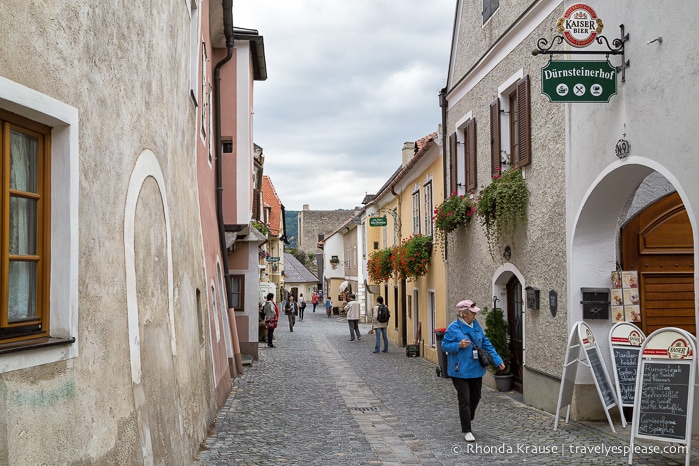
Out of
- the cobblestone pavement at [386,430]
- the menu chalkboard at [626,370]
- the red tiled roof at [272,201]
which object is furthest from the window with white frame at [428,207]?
the red tiled roof at [272,201]

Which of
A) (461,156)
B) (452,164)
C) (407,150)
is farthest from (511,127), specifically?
(407,150)

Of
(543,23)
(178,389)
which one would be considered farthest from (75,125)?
(543,23)

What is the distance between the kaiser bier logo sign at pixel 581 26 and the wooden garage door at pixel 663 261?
8.75ft

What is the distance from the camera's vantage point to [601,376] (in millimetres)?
8945

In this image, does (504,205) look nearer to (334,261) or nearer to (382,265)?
(382,265)

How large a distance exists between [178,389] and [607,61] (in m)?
5.78

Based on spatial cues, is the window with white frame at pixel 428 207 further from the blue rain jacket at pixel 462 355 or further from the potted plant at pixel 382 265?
the blue rain jacket at pixel 462 355

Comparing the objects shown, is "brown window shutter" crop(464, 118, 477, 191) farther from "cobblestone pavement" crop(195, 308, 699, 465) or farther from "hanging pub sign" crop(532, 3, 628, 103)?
"hanging pub sign" crop(532, 3, 628, 103)

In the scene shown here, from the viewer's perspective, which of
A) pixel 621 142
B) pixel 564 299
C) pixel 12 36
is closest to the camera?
pixel 12 36

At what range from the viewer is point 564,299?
1016cm

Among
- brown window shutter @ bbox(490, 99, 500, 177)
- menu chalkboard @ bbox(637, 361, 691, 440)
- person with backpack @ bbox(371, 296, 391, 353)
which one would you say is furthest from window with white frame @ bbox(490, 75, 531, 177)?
person with backpack @ bbox(371, 296, 391, 353)

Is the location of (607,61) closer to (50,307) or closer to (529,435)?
(529,435)

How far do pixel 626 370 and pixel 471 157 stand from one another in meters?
6.77

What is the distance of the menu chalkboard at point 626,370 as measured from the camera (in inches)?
347
